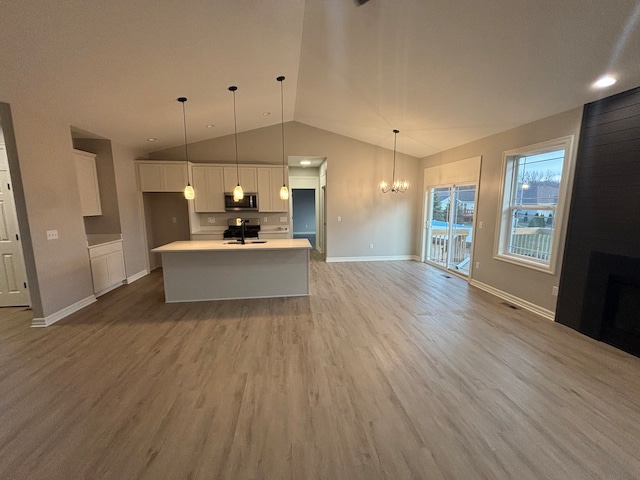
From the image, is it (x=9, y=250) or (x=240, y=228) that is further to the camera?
(x=240, y=228)

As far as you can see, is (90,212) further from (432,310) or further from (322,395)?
(432,310)

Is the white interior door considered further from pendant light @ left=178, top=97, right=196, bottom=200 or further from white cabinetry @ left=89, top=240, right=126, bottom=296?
pendant light @ left=178, top=97, right=196, bottom=200

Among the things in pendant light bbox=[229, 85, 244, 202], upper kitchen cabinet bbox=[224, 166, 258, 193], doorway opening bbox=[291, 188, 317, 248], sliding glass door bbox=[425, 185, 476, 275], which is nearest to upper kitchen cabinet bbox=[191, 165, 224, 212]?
upper kitchen cabinet bbox=[224, 166, 258, 193]

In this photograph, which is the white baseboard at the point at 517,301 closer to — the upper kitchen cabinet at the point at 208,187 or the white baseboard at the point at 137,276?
the upper kitchen cabinet at the point at 208,187

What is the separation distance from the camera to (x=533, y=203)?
384 cm

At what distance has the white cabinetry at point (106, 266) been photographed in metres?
4.18

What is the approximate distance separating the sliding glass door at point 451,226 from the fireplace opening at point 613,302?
2120 mm

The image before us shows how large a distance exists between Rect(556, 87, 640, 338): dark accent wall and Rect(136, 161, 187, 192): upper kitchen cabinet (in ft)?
21.2

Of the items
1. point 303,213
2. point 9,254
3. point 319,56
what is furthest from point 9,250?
point 303,213

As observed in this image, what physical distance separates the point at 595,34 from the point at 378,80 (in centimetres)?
207

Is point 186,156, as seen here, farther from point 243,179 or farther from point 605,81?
point 605,81

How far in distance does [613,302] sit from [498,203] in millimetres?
1950

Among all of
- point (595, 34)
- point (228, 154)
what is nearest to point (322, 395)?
point (595, 34)

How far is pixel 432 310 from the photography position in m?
3.71
